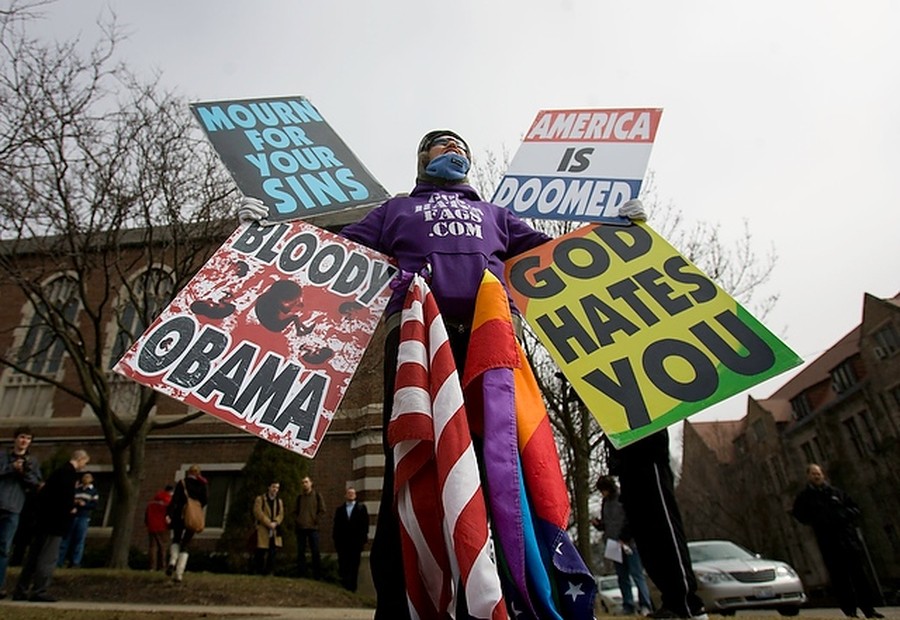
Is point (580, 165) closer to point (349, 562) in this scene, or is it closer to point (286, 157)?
point (286, 157)

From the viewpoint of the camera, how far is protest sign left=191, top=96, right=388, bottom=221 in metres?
3.19

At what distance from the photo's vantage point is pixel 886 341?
2839cm

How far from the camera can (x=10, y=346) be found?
17969 millimetres

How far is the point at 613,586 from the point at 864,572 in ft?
62.9

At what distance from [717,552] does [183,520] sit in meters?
9.46

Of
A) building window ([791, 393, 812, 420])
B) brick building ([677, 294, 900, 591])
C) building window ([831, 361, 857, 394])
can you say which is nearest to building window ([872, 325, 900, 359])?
brick building ([677, 294, 900, 591])

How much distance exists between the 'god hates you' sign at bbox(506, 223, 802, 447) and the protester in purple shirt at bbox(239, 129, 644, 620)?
224mm

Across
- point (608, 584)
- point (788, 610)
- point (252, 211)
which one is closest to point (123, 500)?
point (252, 211)

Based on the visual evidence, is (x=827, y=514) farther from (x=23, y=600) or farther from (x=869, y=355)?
(x=869, y=355)

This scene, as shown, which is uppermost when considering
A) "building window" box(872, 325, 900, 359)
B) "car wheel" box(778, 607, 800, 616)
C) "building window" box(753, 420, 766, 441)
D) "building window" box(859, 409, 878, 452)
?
"building window" box(872, 325, 900, 359)

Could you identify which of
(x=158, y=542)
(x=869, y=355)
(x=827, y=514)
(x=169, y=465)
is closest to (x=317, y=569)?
(x=158, y=542)

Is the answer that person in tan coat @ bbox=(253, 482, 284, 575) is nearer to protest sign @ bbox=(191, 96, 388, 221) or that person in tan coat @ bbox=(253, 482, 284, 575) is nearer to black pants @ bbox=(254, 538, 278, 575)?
black pants @ bbox=(254, 538, 278, 575)

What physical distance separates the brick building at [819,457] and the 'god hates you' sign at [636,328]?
2947 cm

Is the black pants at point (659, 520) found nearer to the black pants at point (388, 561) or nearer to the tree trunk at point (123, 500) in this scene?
the black pants at point (388, 561)
